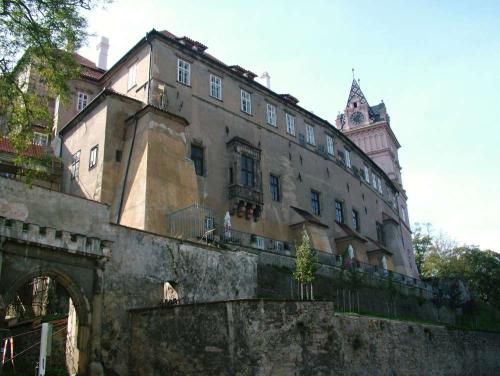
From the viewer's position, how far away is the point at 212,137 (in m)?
31.0

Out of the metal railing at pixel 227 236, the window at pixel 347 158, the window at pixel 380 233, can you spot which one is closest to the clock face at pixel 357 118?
the window at pixel 380 233

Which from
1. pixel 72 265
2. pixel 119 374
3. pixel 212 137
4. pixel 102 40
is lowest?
pixel 119 374

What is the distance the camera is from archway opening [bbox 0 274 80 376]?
1691 cm

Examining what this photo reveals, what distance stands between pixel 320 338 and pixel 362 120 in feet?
193

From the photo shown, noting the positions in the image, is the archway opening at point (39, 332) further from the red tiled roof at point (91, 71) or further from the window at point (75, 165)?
A: the red tiled roof at point (91, 71)

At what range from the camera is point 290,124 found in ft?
126

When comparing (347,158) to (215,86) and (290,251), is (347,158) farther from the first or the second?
(290,251)

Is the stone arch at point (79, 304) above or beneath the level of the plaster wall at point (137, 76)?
beneath

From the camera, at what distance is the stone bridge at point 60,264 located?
15.5m

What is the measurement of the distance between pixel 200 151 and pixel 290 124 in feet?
34.1

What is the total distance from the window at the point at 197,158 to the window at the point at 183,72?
392 centimetres

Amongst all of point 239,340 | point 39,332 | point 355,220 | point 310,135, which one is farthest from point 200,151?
point 355,220

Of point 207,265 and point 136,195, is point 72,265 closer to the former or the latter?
point 207,265

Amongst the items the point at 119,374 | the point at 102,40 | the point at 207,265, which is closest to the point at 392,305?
the point at 207,265
